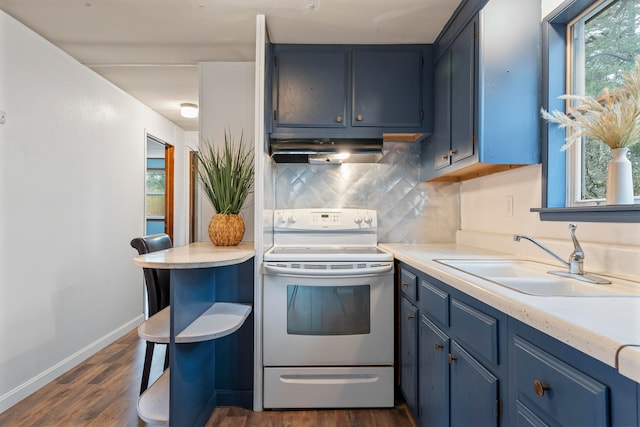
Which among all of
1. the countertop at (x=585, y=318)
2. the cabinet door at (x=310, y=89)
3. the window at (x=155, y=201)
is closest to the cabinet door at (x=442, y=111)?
the cabinet door at (x=310, y=89)

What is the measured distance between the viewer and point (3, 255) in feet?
6.47

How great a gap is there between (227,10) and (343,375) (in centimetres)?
218

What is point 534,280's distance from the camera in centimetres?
127

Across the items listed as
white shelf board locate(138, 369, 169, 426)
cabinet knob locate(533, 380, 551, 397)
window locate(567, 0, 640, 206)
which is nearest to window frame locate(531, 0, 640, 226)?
Result: window locate(567, 0, 640, 206)

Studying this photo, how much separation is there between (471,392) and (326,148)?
1.56 metres

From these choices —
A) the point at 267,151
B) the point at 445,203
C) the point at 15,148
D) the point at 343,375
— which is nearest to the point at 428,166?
the point at 445,203

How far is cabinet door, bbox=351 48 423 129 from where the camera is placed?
227cm

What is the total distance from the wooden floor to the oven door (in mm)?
280

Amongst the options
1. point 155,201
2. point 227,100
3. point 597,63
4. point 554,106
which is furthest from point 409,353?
point 155,201

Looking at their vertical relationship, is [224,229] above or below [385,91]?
below

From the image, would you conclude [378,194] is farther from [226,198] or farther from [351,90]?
[226,198]

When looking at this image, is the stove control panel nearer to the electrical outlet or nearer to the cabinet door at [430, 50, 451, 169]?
the cabinet door at [430, 50, 451, 169]

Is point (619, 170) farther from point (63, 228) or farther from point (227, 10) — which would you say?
point (63, 228)

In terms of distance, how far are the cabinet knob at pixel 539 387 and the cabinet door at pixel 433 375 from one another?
0.53m
